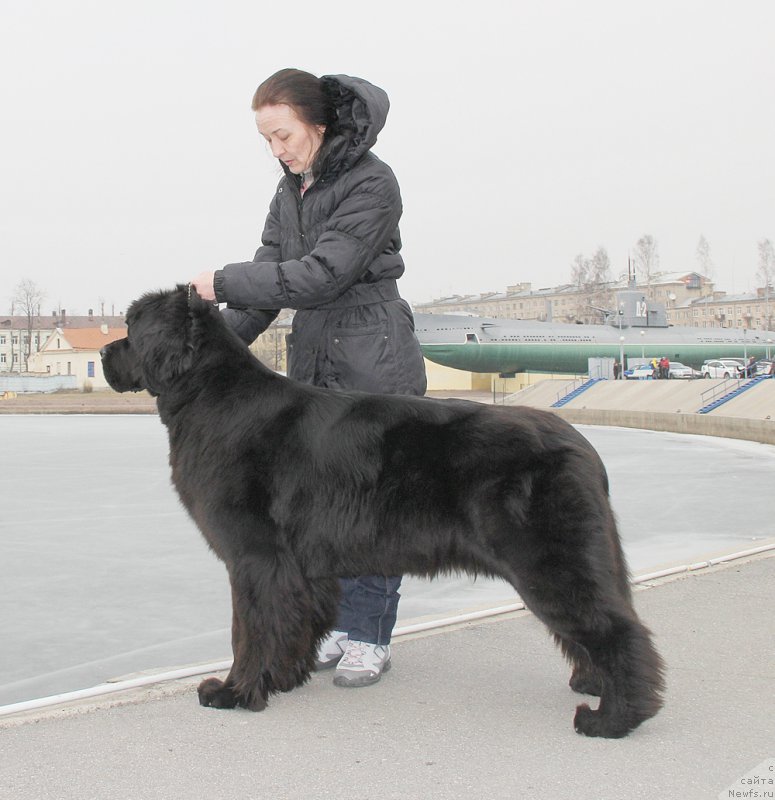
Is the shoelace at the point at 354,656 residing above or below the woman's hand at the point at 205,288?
below

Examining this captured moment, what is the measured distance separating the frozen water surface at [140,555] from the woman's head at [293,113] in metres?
2.03

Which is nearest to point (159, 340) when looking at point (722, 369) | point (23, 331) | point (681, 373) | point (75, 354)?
point (681, 373)

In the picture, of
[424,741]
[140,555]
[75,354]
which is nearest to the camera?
[424,741]

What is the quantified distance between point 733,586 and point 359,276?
266 cm

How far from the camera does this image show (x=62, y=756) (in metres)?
2.44

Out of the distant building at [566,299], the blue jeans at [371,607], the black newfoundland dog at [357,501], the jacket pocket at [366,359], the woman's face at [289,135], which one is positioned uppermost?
the distant building at [566,299]

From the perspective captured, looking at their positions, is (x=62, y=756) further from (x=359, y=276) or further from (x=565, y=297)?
(x=565, y=297)

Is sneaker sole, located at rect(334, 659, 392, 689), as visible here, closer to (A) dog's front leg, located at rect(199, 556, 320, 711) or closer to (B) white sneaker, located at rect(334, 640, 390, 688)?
(B) white sneaker, located at rect(334, 640, 390, 688)

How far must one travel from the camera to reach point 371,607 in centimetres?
335

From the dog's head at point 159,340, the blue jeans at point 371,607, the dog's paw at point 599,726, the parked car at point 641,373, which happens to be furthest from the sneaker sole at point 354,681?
the parked car at point 641,373

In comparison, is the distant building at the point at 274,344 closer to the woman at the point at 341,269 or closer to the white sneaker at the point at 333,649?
the white sneaker at the point at 333,649

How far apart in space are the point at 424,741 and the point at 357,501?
2.37 feet

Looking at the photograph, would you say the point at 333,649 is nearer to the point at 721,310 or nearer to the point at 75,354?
the point at 75,354

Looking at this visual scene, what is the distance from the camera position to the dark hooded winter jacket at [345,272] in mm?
3100
